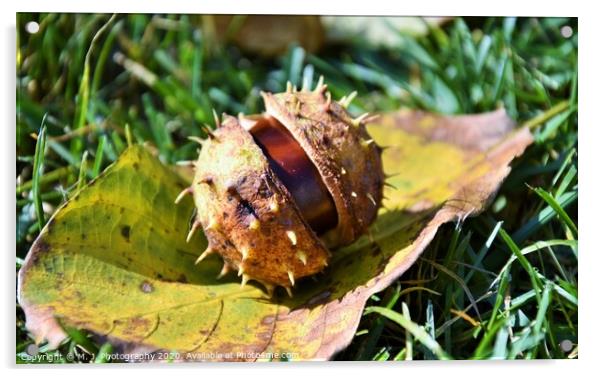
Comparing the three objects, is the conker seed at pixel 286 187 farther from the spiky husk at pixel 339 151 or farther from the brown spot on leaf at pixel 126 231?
the brown spot on leaf at pixel 126 231

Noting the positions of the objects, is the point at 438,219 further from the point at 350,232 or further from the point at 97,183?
the point at 97,183

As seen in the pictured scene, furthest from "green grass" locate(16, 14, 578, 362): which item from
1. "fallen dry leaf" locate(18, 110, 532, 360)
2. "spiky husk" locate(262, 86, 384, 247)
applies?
"spiky husk" locate(262, 86, 384, 247)

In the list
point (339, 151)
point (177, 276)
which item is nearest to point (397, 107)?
point (339, 151)

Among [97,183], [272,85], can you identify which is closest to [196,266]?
[97,183]

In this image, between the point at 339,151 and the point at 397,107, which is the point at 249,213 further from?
the point at 397,107

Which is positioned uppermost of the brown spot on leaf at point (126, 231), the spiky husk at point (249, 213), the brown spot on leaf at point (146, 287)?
the spiky husk at point (249, 213)

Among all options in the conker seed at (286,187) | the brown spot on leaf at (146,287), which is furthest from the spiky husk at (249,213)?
the brown spot on leaf at (146,287)
